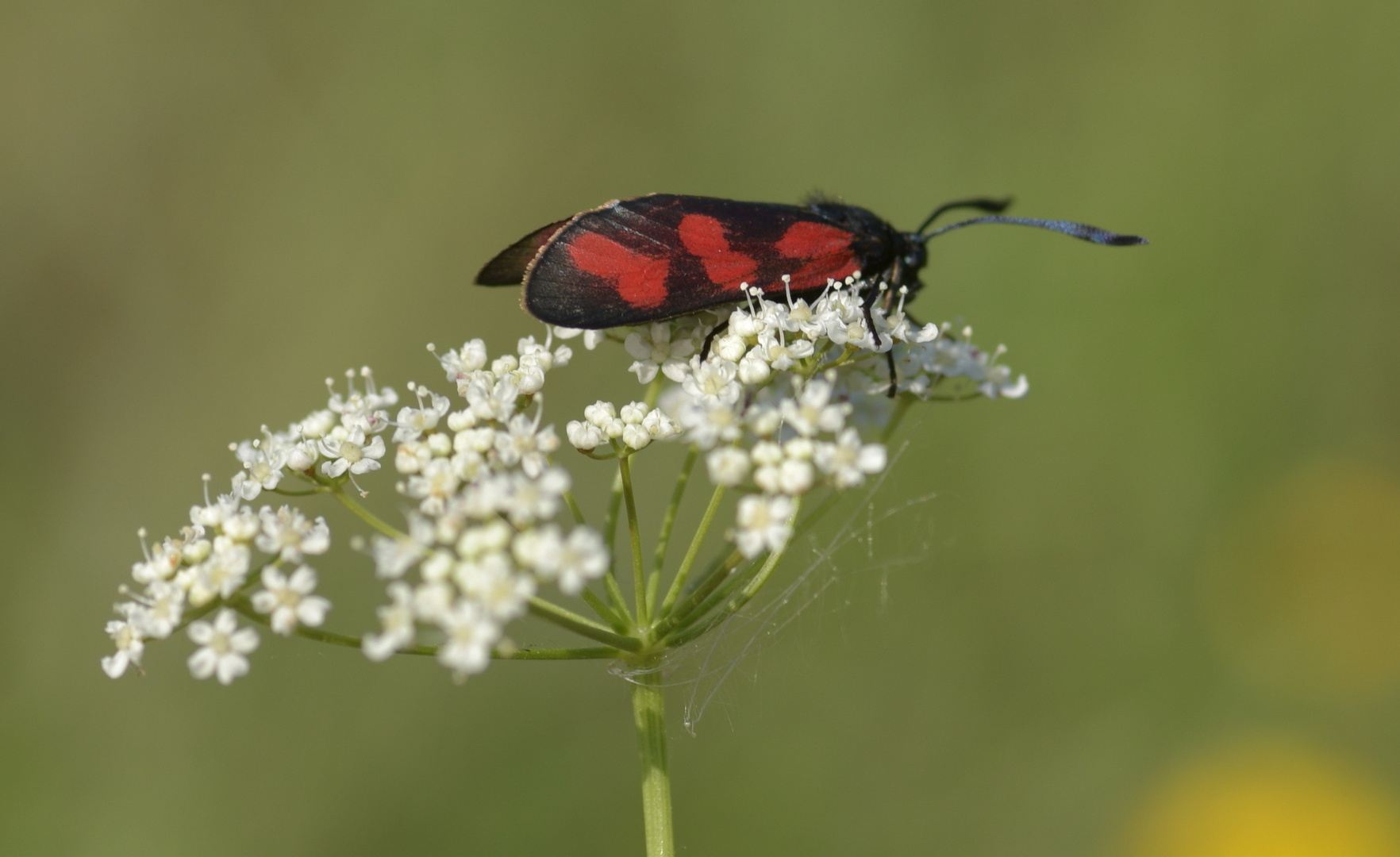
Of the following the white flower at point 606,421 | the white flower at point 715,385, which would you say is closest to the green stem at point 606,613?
the white flower at point 606,421

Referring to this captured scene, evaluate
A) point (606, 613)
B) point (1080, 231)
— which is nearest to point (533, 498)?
point (606, 613)

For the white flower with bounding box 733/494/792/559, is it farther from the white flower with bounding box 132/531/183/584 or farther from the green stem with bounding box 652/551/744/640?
the white flower with bounding box 132/531/183/584

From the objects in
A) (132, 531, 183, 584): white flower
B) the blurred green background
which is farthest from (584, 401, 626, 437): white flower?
the blurred green background

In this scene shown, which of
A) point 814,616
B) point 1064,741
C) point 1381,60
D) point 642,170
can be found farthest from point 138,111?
point 1381,60

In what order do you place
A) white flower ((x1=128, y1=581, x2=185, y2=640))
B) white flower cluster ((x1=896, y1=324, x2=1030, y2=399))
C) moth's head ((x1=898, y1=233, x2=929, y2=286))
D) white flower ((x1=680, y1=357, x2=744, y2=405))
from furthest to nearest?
moth's head ((x1=898, y1=233, x2=929, y2=286)), white flower cluster ((x1=896, y1=324, x2=1030, y2=399)), white flower ((x1=680, y1=357, x2=744, y2=405)), white flower ((x1=128, y1=581, x2=185, y2=640))

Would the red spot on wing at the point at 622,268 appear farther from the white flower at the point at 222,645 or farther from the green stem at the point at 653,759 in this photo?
the white flower at the point at 222,645

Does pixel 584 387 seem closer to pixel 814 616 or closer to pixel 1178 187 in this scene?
pixel 814 616

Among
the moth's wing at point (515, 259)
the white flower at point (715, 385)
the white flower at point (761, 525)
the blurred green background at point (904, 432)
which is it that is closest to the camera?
the white flower at point (761, 525)
